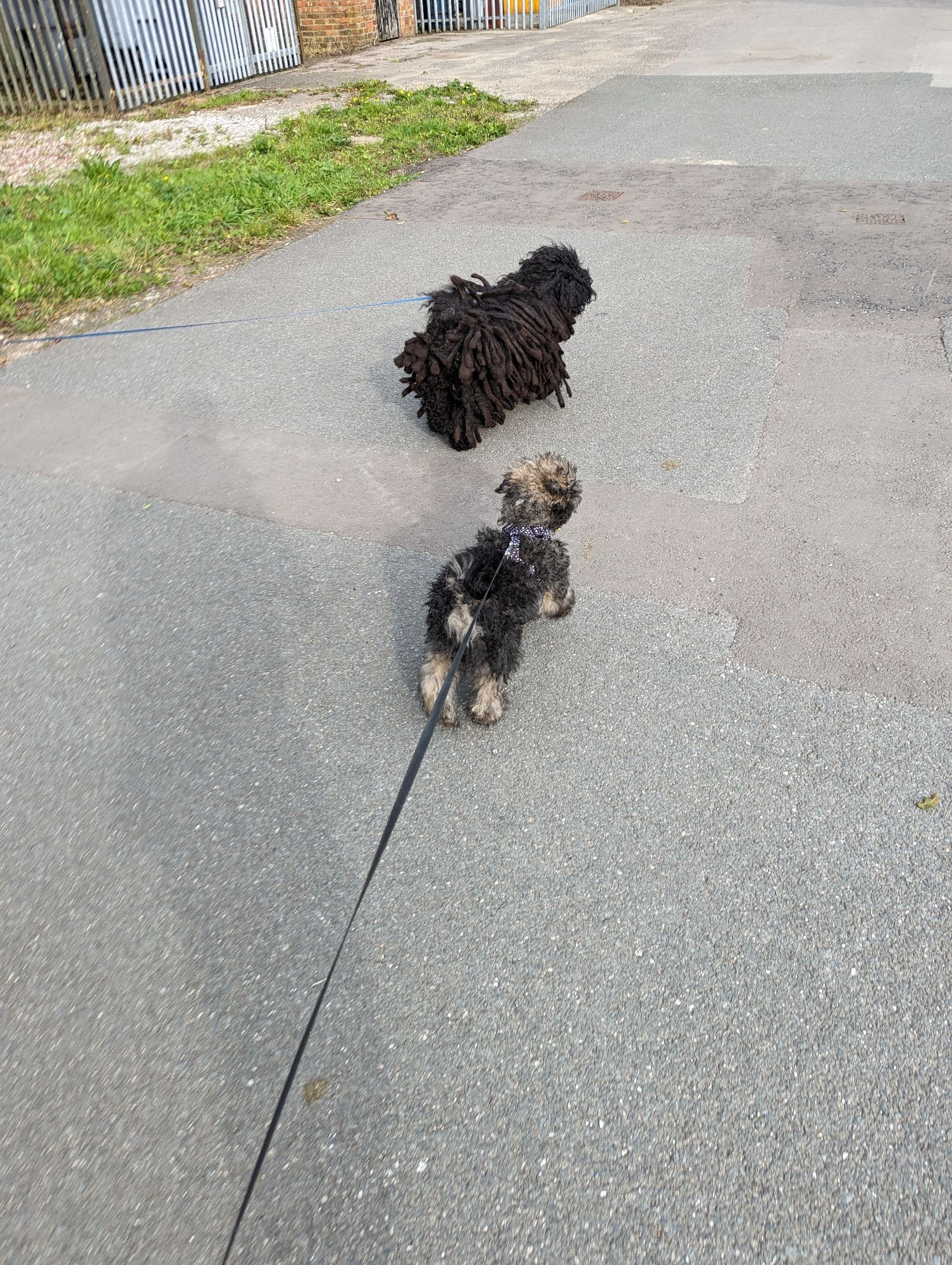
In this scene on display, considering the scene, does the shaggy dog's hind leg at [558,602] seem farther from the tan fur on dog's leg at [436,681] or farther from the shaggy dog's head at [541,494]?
the tan fur on dog's leg at [436,681]

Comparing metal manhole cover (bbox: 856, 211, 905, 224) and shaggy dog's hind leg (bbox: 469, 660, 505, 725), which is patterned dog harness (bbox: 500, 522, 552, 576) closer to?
shaggy dog's hind leg (bbox: 469, 660, 505, 725)

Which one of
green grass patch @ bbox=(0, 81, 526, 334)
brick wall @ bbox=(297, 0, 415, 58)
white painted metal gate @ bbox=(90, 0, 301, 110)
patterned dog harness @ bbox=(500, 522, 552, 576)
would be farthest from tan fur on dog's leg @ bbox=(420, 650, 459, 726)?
brick wall @ bbox=(297, 0, 415, 58)

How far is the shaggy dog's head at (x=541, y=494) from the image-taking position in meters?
3.49

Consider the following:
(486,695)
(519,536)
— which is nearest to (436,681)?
(486,695)

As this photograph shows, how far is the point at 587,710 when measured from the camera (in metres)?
3.52

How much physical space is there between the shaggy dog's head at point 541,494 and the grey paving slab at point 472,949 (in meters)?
0.62

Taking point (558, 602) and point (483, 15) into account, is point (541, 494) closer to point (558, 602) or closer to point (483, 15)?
point (558, 602)

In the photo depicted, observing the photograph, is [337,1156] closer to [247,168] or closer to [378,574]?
[378,574]

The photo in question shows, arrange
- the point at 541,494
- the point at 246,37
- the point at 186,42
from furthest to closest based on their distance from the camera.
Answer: the point at 246,37 < the point at 186,42 < the point at 541,494

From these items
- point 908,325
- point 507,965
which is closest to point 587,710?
point 507,965

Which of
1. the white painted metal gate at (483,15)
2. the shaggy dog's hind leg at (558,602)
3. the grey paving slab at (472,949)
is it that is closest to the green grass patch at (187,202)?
the grey paving slab at (472,949)

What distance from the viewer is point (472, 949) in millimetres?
2697

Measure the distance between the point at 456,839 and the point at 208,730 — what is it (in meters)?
1.11

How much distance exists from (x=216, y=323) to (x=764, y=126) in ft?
28.2
